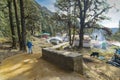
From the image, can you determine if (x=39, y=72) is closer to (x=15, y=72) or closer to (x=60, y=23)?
(x=15, y=72)

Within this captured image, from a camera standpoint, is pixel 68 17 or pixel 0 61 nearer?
pixel 0 61

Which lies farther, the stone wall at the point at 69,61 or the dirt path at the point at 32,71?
the stone wall at the point at 69,61

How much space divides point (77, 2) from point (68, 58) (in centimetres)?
1984

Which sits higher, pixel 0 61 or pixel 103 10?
pixel 103 10

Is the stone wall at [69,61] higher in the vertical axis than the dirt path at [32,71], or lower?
higher

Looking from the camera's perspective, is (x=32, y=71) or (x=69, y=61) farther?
(x=32, y=71)

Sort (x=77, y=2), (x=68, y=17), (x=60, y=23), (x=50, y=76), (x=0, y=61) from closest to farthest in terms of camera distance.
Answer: (x=50, y=76) < (x=0, y=61) < (x=77, y=2) < (x=68, y=17) < (x=60, y=23)

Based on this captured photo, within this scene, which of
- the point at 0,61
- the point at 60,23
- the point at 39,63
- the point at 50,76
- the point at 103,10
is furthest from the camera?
the point at 60,23

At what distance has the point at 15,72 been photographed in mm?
12820

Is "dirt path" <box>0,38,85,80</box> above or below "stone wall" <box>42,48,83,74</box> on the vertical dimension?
below

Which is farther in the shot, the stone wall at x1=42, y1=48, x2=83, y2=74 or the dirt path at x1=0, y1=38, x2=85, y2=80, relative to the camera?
the stone wall at x1=42, y1=48, x2=83, y2=74

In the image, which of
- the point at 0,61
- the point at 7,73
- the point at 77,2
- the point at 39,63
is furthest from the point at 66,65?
the point at 77,2

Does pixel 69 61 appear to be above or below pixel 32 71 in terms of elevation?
above

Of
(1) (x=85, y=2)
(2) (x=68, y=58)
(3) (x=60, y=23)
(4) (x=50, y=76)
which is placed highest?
(1) (x=85, y=2)
